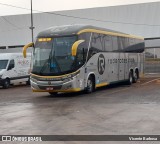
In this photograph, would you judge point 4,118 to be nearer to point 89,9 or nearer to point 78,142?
point 78,142

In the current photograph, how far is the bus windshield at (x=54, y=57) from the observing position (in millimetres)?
17766

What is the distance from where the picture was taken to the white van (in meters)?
27.2

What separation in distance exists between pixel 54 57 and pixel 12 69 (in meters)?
10.7

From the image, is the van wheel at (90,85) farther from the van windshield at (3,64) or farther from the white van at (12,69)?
the van windshield at (3,64)

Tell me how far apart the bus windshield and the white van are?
9.30 metres

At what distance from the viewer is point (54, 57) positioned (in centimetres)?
1794

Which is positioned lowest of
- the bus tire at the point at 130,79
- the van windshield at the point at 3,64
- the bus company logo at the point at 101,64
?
the bus tire at the point at 130,79

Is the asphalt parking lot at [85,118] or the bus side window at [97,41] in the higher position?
the bus side window at [97,41]

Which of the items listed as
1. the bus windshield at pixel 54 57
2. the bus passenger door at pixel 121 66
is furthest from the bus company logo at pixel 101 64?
the bus passenger door at pixel 121 66

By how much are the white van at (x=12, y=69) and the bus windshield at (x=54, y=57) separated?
9301 mm

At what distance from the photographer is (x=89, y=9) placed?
8100 cm

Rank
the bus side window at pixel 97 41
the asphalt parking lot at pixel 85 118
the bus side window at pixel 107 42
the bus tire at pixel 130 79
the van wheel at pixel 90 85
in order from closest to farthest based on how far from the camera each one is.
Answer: the asphalt parking lot at pixel 85 118 < the van wheel at pixel 90 85 < the bus side window at pixel 97 41 < the bus side window at pixel 107 42 < the bus tire at pixel 130 79

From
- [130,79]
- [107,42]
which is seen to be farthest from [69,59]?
[130,79]

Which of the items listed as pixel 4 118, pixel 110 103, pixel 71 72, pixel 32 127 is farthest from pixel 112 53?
pixel 32 127
